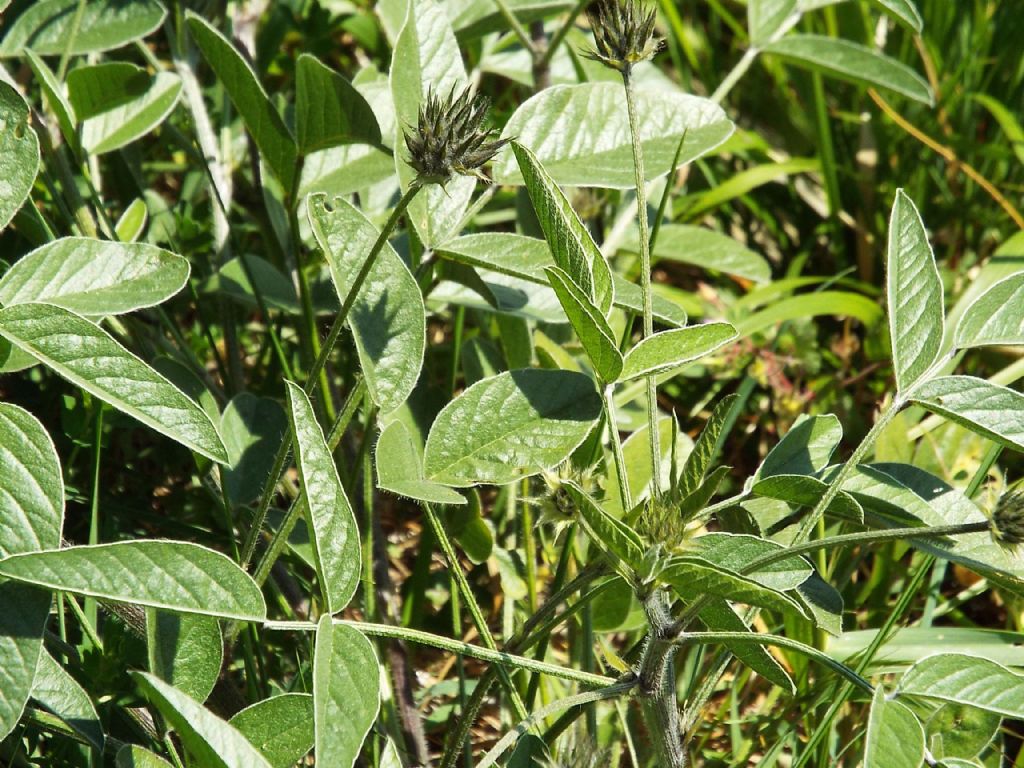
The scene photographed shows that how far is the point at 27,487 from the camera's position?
3.10 ft

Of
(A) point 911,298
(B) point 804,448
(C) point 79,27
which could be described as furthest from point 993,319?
(C) point 79,27

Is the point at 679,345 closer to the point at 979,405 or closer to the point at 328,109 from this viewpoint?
the point at 979,405

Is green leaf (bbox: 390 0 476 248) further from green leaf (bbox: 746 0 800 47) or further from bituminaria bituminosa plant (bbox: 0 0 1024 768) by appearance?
green leaf (bbox: 746 0 800 47)

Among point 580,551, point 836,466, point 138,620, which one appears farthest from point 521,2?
point 138,620

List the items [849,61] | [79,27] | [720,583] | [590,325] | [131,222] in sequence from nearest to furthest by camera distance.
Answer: [720,583], [590,325], [131,222], [79,27], [849,61]

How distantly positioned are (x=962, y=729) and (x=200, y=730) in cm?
73

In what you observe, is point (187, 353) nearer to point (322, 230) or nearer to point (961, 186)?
point (322, 230)

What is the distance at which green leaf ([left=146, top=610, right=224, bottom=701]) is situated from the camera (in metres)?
1.04

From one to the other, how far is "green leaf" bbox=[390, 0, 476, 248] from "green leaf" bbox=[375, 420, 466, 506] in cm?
29

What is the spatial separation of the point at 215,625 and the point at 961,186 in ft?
6.52

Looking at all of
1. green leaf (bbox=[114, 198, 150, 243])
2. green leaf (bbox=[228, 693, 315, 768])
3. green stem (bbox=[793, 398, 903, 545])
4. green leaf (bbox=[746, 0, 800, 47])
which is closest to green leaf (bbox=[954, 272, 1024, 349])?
green stem (bbox=[793, 398, 903, 545])

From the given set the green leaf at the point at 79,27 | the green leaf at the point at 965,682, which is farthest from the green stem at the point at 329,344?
the green leaf at the point at 79,27

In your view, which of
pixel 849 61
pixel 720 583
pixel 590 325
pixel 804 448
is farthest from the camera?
pixel 849 61

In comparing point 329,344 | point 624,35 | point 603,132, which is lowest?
point 329,344
